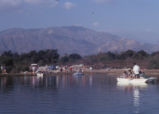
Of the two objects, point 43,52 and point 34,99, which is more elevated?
point 43,52

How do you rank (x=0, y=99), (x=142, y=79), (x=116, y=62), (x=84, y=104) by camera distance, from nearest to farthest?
1. (x=84, y=104)
2. (x=0, y=99)
3. (x=142, y=79)
4. (x=116, y=62)

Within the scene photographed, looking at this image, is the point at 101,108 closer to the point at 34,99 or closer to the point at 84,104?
the point at 84,104

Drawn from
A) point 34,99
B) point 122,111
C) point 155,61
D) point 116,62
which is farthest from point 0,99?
point 116,62

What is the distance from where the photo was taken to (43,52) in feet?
391

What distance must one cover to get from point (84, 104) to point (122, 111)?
10.5 ft

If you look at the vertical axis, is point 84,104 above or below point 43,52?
below

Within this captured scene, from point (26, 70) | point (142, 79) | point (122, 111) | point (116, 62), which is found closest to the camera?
point (122, 111)

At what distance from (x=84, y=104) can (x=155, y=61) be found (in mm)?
65343

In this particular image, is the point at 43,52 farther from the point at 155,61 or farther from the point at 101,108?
the point at 101,108

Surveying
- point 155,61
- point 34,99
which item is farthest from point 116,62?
point 34,99

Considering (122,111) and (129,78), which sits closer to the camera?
(122,111)

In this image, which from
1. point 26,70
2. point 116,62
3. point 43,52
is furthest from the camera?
→ point 43,52

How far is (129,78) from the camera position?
128ft

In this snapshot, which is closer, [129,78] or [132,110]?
[132,110]
